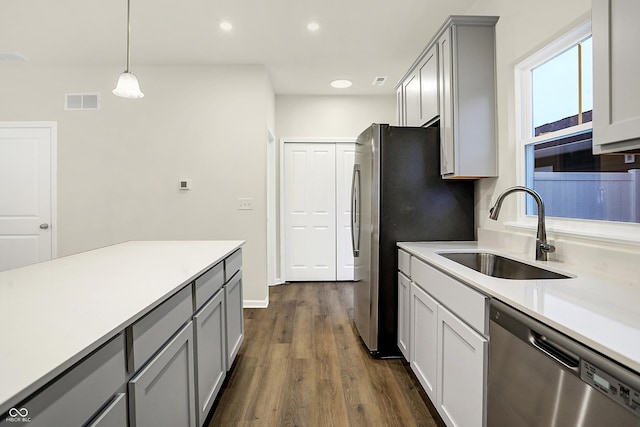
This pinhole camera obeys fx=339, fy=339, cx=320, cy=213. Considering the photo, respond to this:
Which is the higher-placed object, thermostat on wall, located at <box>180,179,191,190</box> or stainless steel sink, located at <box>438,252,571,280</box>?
thermostat on wall, located at <box>180,179,191,190</box>

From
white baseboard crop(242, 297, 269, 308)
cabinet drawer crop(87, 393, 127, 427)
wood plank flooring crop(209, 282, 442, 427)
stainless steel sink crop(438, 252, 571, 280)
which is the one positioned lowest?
wood plank flooring crop(209, 282, 442, 427)

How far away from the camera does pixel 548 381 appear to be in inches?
36.3

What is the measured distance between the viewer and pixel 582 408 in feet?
2.65

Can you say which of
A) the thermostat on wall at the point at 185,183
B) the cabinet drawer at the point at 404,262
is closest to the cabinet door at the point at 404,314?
the cabinet drawer at the point at 404,262

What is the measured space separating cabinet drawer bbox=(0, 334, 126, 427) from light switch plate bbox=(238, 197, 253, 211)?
292 cm

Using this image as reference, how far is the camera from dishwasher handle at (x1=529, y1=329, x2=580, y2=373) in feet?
2.72

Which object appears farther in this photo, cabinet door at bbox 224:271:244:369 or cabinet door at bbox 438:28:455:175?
cabinet door at bbox 438:28:455:175

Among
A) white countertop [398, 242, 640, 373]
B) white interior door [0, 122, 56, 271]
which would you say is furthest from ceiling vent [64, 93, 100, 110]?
white countertop [398, 242, 640, 373]

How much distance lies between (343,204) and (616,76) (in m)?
3.92

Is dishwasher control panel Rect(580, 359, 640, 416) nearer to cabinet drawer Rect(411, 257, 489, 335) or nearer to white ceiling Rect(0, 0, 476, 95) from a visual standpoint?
cabinet drawer Rect(411, 257, 489, 335)

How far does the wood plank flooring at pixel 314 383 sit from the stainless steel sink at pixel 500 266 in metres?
0.85

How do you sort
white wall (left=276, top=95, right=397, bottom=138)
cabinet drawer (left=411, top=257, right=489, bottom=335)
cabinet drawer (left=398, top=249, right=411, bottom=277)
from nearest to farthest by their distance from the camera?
cabinet drawer (left=411, top=257, right=489, bottom=335) < cabinet drawer (left=398, top=249, right=411, bottom=277) < white wall (left=276, top=95, right=397, bottom=138)

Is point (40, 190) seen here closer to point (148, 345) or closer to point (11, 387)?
point (148, 345)

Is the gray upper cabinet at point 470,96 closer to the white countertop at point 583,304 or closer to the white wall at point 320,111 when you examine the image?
the white countertop at point 583,304
